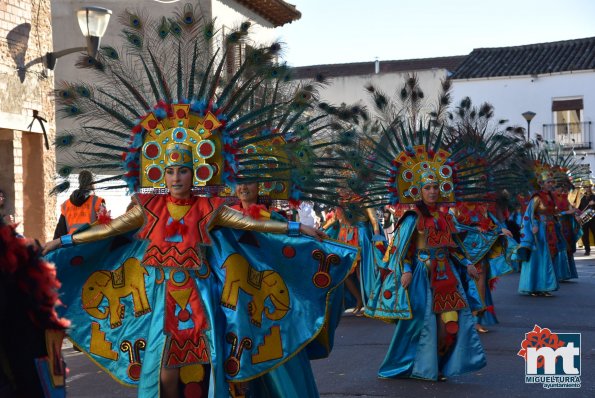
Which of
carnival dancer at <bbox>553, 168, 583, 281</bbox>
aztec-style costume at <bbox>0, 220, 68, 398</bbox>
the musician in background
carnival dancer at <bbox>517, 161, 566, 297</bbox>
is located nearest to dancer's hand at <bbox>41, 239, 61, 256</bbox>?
aztec-style costume at <bbox>0, 220, 68, 398</bbox>

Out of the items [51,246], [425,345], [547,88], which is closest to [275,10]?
[425,345]

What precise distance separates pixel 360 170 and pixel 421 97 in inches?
57.8

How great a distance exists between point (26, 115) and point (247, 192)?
782 centimetres

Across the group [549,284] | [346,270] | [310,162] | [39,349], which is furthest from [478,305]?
[549,284]

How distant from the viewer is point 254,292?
5965 millimetres

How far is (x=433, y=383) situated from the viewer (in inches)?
→ 314

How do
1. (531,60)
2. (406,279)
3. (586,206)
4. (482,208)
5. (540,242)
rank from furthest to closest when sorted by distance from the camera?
(531,60) → (586,206) → (540,242) → (482,208) → (406,279)

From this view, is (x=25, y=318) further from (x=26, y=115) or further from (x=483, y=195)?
(x=26, y=115)

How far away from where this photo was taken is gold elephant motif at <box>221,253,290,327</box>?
5875 mm

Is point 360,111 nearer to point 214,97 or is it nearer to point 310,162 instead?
point 310,162

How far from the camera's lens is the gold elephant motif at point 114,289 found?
5.96 m

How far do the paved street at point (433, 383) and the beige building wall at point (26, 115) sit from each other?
477cm

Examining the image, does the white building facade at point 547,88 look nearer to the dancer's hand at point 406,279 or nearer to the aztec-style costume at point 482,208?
the aztec-style costume at point 482,208

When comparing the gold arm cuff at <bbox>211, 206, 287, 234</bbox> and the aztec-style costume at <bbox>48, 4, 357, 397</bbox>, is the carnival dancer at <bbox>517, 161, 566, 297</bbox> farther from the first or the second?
the gold arm cuff at <bbox>211, 206, 287, 234</bbox>
